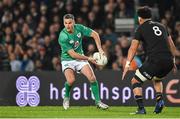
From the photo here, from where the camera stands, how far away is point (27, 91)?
17.3m

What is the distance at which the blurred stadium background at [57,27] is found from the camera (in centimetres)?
1972

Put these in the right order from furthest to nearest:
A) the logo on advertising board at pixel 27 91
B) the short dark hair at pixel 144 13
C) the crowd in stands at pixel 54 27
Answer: the crowd in stands at pixel 54 27
the logo on advertising board at pixel 27 91
the short dark hair at pixel 144 13

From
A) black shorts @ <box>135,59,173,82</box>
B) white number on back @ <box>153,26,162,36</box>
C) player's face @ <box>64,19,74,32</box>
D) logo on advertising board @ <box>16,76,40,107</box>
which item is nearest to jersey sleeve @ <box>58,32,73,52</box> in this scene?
player's face @ <box>64,19,74,32</box>

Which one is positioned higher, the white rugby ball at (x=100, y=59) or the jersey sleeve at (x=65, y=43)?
the jersey sleeve at (x=65, y=43)

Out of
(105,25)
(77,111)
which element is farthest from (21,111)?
(105,25)

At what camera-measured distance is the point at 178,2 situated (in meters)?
21.8

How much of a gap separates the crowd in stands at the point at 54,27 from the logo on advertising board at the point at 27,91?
217cm

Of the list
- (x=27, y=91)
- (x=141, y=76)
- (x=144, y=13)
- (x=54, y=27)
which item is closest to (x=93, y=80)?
(x=141, y=76)

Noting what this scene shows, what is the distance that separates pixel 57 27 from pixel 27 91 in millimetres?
3884

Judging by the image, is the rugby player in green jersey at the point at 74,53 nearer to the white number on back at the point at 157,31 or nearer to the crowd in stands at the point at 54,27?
the white number on back at the point at 157,31

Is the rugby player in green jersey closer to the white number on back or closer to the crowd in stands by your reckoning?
the white number on back

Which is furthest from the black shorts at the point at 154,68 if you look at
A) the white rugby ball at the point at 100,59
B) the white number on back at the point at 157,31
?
the white rugby ball at the point at 100,59

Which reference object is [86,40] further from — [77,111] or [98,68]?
[77,111]

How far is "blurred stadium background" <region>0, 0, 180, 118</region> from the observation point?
1972 centimetres
